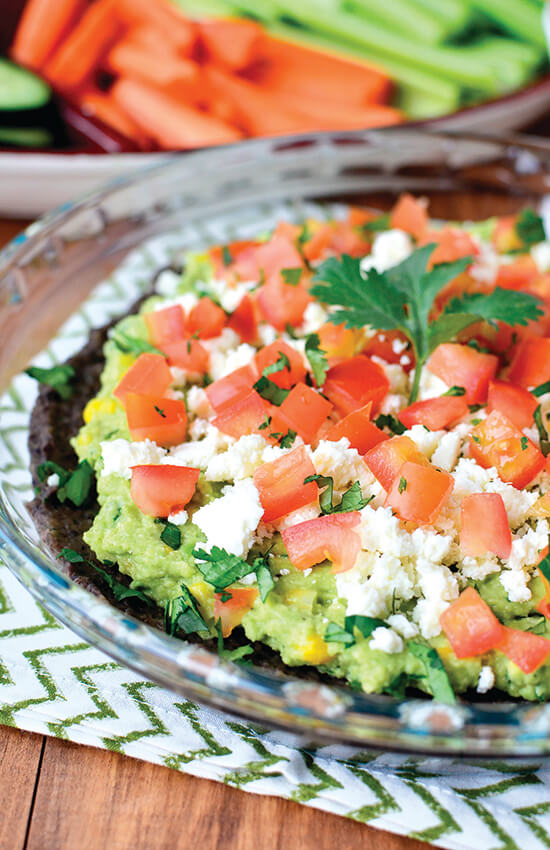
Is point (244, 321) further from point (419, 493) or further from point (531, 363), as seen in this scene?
point (419, 493)

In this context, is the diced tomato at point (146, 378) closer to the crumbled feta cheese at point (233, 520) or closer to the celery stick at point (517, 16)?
the crumbled feta cheese at point (233, 520)

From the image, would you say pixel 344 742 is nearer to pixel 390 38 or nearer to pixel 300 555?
pixel 300 555

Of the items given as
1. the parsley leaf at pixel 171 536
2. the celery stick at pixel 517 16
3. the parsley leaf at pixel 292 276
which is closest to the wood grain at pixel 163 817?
the parsley leaf at pixel 171 536

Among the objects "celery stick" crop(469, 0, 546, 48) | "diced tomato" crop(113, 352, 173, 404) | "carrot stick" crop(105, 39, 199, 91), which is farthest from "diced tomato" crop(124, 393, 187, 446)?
"celery stick" crop(469, 0, 546, 48)

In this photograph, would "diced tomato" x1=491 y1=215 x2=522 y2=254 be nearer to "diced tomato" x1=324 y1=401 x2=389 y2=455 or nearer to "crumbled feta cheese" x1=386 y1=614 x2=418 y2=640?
"diced tomato" x1=324 y1=401 x2=389 y2=455

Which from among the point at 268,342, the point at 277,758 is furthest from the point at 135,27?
the point at 277,758
